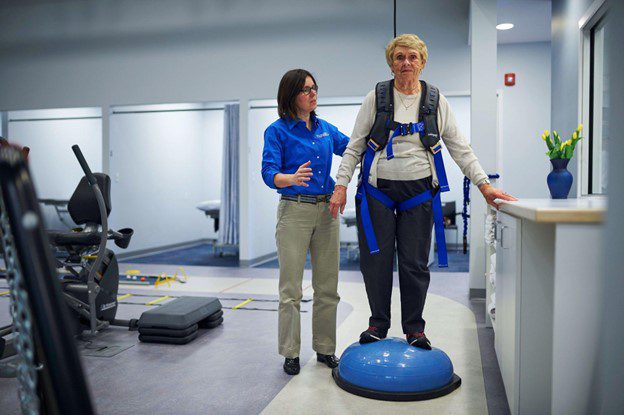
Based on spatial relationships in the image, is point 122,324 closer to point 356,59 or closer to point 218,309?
point 218,309

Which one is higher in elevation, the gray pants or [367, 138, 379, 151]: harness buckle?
[367, 138, 379, 151]: harness buckle

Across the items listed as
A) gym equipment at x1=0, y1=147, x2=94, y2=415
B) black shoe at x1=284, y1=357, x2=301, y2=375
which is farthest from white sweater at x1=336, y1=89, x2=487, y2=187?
gym equipment at x1=0, y1=147, x2=94, y2=415

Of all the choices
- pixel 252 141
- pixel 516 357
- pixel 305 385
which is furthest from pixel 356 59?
pixel 516 357

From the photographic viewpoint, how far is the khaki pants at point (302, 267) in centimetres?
265

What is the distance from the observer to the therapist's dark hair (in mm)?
2631

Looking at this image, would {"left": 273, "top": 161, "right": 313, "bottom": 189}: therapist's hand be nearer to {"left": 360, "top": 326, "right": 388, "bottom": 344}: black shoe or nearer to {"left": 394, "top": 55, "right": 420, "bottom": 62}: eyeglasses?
{"left": 394, "top": 55, "right": 420, "bottom": 62}: eyeglasses

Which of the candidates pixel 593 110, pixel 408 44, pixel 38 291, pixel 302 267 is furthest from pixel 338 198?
pixel 593 110

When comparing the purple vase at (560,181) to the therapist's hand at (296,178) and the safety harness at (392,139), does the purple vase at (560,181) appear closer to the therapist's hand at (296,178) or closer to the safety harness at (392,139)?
the safety harness at (392,139)

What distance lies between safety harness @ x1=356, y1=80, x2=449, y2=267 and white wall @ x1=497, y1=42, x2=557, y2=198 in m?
4.79

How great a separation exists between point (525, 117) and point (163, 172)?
5042mm

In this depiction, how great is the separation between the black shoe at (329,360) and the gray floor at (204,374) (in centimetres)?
13

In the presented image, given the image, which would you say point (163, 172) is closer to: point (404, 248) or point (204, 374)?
point (204, 374)

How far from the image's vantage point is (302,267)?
2689 millimetres

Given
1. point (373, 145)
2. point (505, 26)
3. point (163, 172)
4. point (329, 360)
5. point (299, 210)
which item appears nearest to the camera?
point (373, 145)
